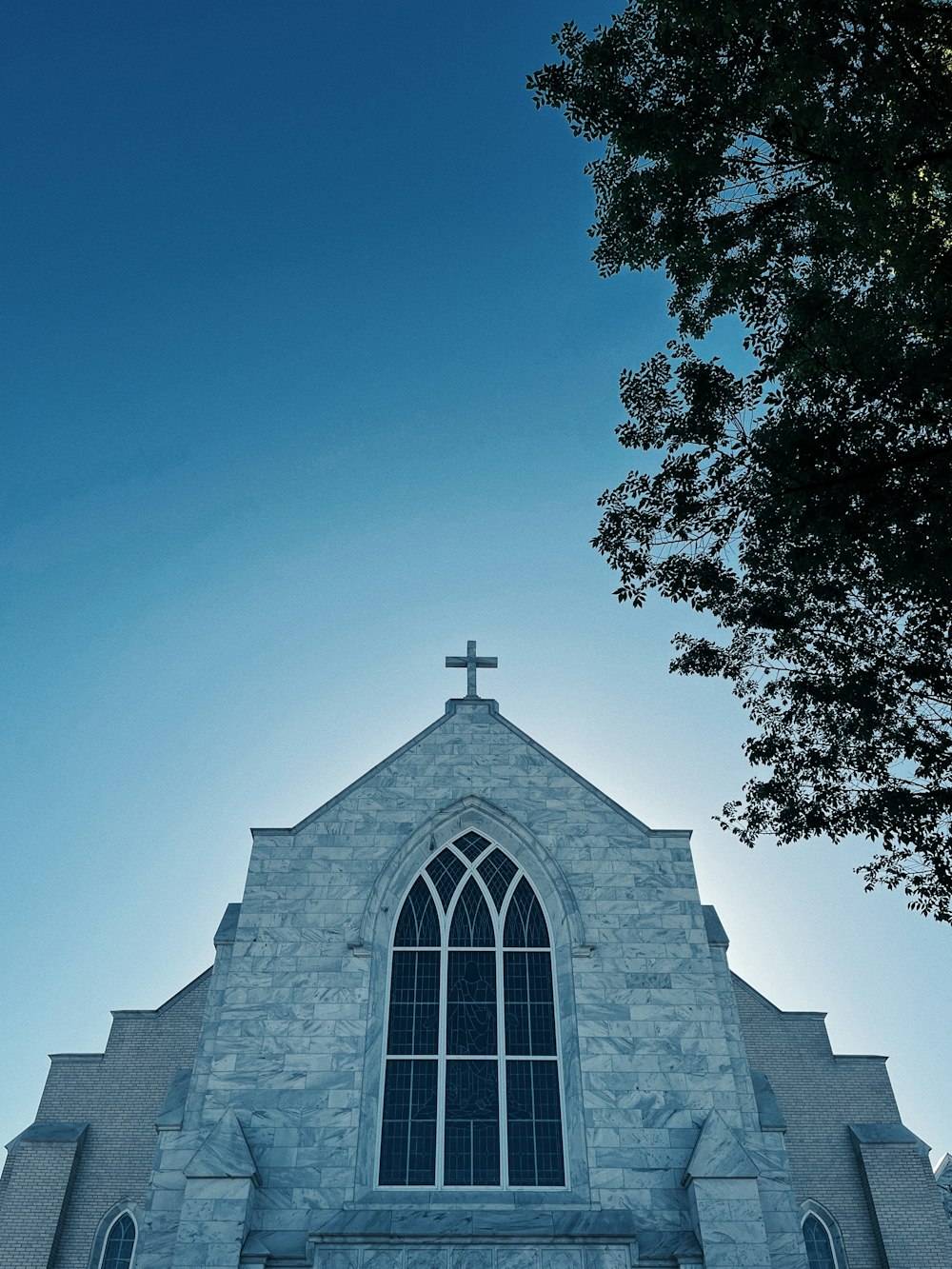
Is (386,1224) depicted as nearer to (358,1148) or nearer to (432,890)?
(358,1148)

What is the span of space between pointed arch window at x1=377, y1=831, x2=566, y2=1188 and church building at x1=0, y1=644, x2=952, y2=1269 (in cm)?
4

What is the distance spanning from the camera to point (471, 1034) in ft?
51.0

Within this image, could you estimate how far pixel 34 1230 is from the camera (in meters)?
17.7

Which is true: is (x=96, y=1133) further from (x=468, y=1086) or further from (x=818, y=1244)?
(x=818, y=1244)

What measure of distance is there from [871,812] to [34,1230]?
16329 mm

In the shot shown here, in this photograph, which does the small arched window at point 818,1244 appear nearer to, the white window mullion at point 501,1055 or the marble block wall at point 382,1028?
the marble block wall at point 382,1028

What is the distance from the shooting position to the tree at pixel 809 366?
840 cm

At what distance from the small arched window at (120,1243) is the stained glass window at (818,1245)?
1227 cm

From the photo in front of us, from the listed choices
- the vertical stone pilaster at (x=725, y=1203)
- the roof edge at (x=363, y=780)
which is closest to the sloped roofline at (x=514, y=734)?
the roof edge at (x=363, y=780)

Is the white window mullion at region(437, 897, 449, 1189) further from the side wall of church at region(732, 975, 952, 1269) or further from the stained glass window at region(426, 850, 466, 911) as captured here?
the side wall of church at region(732, 975, 952, 1269)

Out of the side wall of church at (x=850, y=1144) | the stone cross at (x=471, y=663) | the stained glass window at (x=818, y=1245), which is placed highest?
the stone cross at (x=471, y=663)

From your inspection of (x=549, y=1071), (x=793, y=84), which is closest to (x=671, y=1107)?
(x=549, y=1071)

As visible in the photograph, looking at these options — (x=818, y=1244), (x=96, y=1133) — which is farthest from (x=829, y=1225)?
(x=96, y=1133)

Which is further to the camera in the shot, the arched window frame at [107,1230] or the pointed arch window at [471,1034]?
the arched window frame at [107,1230]
